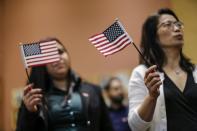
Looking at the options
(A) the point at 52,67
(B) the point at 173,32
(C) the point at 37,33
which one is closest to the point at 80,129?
(A) the point at 52,67

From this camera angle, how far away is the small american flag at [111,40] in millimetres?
2324

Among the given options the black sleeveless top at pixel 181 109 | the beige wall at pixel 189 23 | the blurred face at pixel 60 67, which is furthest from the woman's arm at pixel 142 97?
the beige wall at pixel 189 23

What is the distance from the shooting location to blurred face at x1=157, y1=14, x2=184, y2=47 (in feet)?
7.82

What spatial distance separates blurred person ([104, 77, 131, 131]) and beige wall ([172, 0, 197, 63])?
52.5 inches

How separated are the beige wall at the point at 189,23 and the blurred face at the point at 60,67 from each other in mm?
884

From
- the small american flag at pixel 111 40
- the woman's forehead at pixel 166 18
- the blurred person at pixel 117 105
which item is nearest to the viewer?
the small american flag at pixel 111 40

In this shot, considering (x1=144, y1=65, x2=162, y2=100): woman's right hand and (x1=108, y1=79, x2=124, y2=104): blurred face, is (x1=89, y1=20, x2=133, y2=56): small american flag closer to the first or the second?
(x1=144, y1=65, x2=162, y2=100): woman's right hand

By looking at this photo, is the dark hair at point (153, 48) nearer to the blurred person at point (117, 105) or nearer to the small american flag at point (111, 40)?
the small american flag at point (111, 40)

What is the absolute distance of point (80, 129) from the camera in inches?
106

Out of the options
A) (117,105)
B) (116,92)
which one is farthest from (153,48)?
(116,92)

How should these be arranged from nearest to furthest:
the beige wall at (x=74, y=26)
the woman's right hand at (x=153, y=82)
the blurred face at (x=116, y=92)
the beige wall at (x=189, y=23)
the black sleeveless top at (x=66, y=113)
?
the woman's right hand at (x=153, y=82) → the black sleeveless top at (x=66, y=113) → the beige wall at (x=189, y=23) → the blurred face at (x=116, y=92) → the beige wall at (x=74, y=26)

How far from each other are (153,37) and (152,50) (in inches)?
3.2

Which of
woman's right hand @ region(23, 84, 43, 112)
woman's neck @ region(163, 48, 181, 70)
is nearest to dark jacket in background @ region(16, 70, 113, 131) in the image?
woman's right hand @ region(23, 84, 43, 112)

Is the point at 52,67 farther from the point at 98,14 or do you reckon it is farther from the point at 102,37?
the point at 98,14
